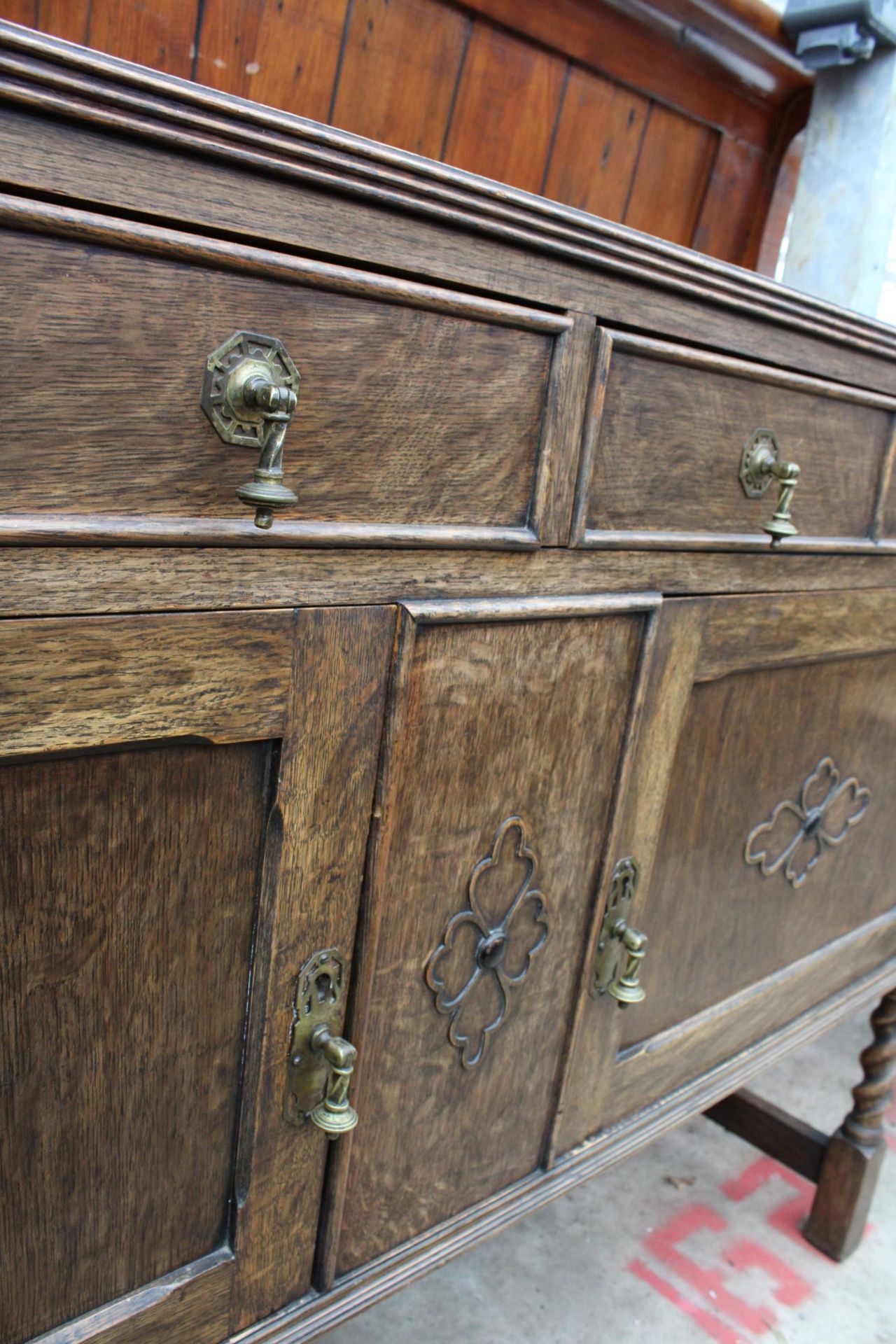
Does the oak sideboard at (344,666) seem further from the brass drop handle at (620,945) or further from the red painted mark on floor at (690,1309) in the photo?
the red painted mark on floor at (690,1309)

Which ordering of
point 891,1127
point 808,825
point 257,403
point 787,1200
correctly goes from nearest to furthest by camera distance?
1. point 257,403
2. point 808,825
3. point 787,1200
4. point 891,1127

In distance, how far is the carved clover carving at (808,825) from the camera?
857mm

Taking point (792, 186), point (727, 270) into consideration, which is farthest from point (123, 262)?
point (792, 186)

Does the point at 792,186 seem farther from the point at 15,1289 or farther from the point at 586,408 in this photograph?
the point at 15,1289

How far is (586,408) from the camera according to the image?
564mm

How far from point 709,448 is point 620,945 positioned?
34cm

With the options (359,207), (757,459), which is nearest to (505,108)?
(757,459)

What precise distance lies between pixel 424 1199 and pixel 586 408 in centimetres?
49

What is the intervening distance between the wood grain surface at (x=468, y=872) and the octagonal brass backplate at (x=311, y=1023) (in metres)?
0.02

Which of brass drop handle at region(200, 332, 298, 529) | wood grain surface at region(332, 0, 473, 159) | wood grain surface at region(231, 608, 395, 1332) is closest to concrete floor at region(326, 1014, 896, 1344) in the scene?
wood grain surface at region(231, 608, 395, 1332)

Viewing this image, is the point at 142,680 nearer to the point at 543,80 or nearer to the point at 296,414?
the point at 296,414

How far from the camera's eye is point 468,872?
60 cm

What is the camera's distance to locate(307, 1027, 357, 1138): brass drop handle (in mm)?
524

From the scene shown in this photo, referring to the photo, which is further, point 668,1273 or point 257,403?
point 668,1273
